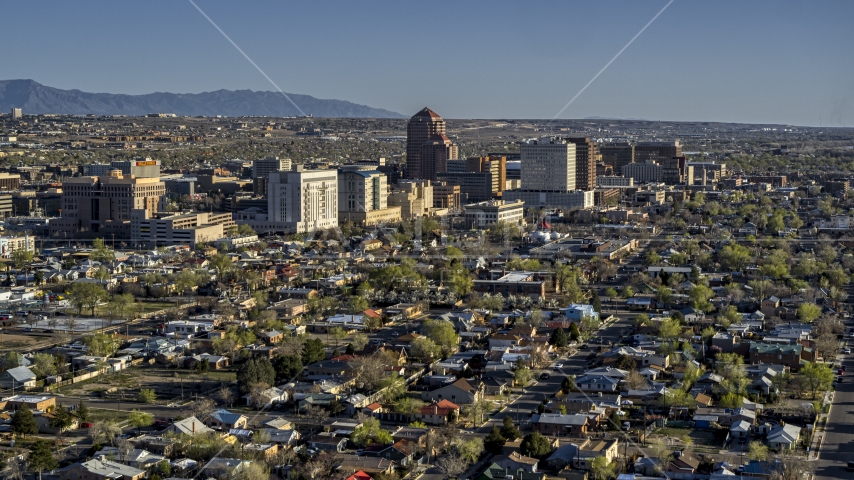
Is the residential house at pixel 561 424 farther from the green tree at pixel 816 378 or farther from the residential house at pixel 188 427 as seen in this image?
the residential house at pixel 188 427

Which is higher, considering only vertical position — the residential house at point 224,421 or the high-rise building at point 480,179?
the high-rise building at point 480,179

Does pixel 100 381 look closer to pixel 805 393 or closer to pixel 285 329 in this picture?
pixel 285 329

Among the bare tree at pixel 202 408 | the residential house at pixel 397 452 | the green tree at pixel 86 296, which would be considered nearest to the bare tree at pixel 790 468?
the residential house at pixel 397 452

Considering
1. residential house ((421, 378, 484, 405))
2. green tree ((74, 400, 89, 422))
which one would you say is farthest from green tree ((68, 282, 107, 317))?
residential house ((421, 378, 484, 405))

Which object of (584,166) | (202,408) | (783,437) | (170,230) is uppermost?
(584,166)

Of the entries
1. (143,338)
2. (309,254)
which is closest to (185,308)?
(143,338)

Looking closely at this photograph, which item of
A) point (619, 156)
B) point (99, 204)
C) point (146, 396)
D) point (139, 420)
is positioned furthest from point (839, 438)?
point (619, 156)

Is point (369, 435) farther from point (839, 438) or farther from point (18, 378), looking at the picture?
point (18, 378)
